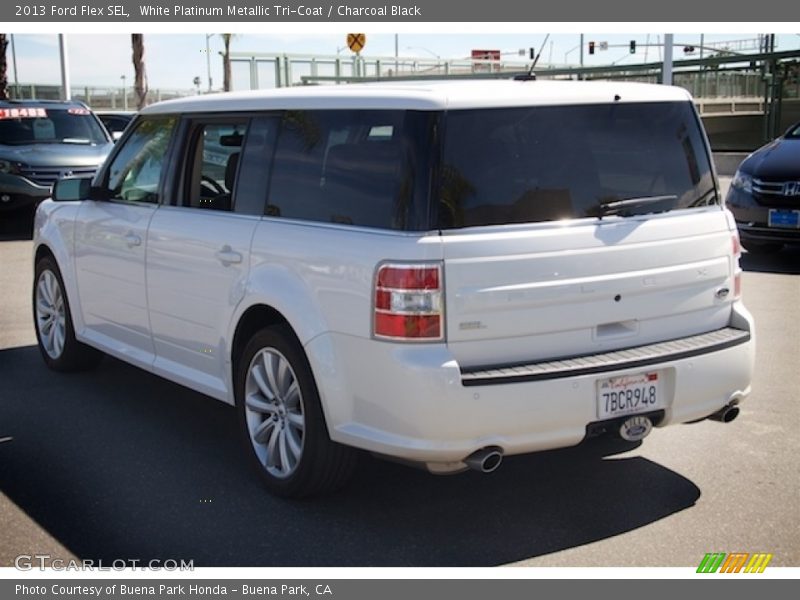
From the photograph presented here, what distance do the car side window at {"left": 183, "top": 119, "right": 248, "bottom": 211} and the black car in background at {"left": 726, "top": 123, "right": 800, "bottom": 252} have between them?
7.43m

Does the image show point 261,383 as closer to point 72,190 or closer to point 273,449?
point 273,449

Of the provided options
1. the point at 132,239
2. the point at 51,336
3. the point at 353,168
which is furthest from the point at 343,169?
the point at 51,336

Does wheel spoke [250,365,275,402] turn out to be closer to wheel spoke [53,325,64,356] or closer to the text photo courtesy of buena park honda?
the text photo courtesy of buena park honda

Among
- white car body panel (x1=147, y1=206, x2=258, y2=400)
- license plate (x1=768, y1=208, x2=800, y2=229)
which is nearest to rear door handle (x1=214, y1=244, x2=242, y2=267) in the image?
white car body panel (x1=147, y1=206, x2=258, y2=400)

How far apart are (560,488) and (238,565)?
159cm

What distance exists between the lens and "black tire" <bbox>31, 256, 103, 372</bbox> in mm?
7242

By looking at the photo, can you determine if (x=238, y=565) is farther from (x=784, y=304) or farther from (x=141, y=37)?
(x=141, y=37)

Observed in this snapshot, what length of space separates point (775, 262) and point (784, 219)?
715 millimetres

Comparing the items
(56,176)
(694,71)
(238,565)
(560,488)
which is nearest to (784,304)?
(560,488)

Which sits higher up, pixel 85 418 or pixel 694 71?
pixel 694 71

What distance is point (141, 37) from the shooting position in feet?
113

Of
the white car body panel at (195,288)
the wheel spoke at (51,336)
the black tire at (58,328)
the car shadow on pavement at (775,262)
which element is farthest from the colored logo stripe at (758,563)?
the car shadow on pavement at (775,262)

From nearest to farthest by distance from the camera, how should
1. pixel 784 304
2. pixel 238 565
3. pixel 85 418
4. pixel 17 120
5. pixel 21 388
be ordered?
1. pixel 238 565
2. pixel 85 418
3. pixel 21 388
4. pixel 784 304
5. pixel 17 120

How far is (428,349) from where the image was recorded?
4.32m
